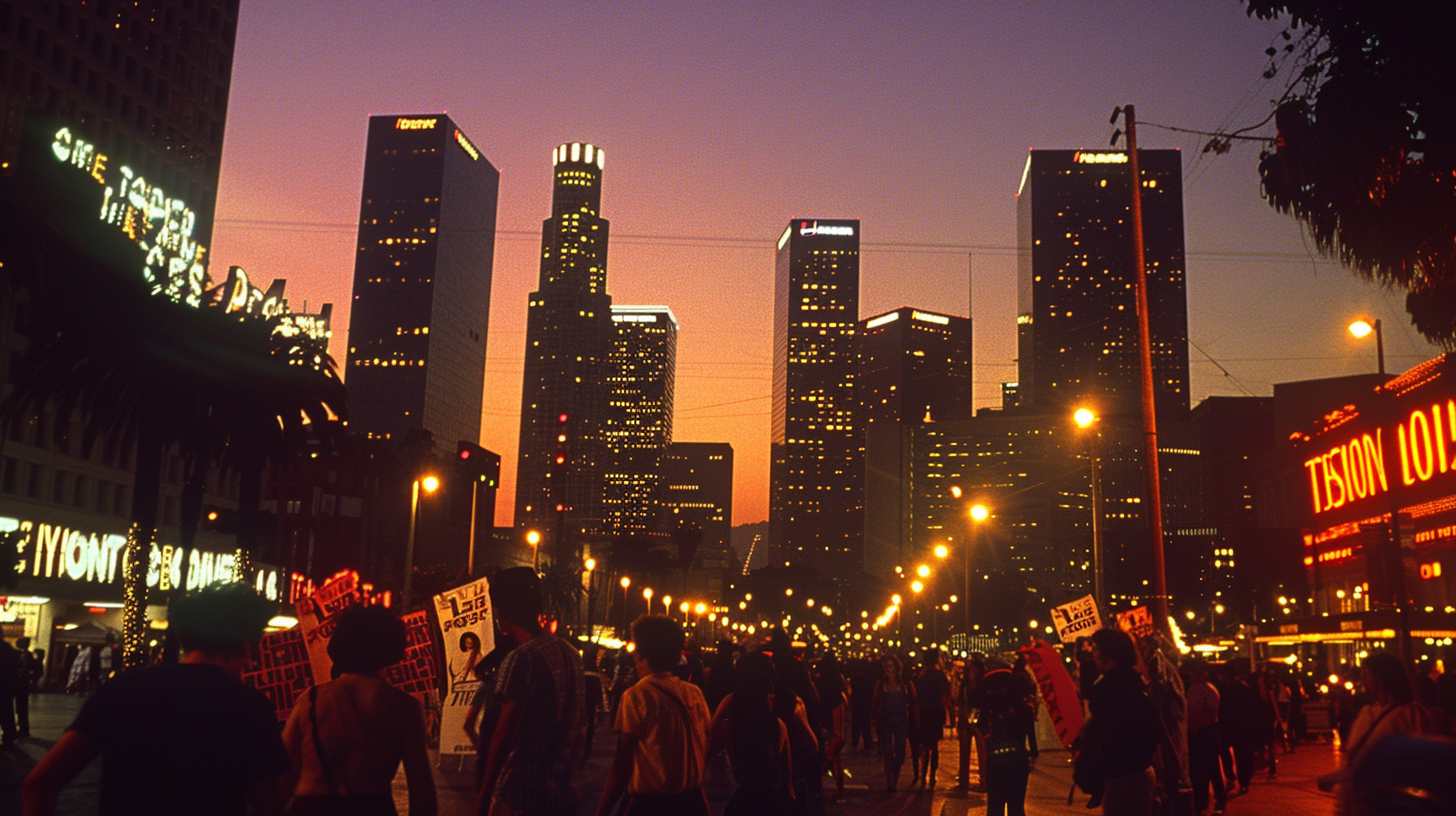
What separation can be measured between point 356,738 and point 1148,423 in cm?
1595

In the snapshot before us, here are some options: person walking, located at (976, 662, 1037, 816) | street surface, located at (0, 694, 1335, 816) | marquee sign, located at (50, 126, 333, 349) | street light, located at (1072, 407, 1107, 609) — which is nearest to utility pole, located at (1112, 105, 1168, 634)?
street light, located at (1072, 407, 1107, 609)

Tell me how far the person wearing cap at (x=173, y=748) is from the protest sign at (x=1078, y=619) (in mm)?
14548

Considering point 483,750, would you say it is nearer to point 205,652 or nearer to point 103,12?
point 205,652

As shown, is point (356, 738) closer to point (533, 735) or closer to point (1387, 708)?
point (533, 735)

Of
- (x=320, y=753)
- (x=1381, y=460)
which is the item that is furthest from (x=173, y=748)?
(x=1381, y=460)

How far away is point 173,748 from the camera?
378cm

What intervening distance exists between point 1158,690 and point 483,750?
6.18 metres

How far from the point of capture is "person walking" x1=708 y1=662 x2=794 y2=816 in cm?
730

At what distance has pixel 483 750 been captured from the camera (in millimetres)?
6996

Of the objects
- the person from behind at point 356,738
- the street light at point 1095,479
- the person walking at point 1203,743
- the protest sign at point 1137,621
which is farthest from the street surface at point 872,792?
the person from behind at point 356,738

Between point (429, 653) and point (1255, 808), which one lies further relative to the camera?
point (1255, 808)

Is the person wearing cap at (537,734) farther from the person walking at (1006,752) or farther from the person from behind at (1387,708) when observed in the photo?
the person walking at (1006,752)

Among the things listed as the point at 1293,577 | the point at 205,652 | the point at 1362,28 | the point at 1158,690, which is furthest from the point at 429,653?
the point at 1293,577

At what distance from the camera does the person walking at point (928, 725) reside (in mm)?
17812
